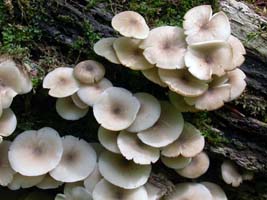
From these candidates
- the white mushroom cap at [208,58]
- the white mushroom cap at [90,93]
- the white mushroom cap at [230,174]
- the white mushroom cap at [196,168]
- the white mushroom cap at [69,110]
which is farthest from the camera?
the white mushroom cap at [230,174]

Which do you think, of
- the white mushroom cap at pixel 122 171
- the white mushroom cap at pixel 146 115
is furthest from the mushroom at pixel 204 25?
the white mushroom cap at pixel 122 171

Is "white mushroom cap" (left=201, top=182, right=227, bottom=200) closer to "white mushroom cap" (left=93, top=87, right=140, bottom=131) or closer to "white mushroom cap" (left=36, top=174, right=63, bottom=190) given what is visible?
"white mushroom cap" (left=93, top=87, right=140, bottom=131)

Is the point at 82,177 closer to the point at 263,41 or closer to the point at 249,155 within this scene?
the point at 249,155

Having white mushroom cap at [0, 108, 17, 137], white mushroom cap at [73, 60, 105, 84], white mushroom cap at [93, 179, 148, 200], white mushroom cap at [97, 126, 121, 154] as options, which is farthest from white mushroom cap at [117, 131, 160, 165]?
white mushroom cap at [0, 108, 17, 137]

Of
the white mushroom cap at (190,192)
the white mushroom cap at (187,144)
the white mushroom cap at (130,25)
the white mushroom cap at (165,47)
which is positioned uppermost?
the white mushroom cap at (130,25)

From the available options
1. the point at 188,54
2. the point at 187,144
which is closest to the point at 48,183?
the point at 187,144

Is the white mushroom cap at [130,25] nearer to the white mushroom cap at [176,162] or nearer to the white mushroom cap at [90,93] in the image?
the white mushroom cap at [90,93]

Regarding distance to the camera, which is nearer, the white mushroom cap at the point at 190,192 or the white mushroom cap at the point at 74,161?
the white mushroom cap at the point at 74,161

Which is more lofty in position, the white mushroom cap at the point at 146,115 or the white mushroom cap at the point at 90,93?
the white mushroom cap at the point at 90,93
